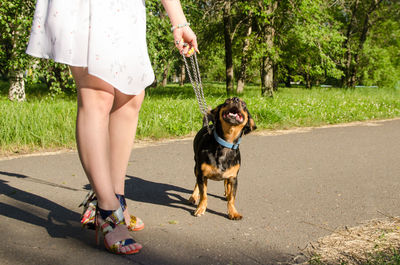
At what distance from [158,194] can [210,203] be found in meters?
0.60

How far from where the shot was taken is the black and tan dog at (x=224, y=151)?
11.2ft

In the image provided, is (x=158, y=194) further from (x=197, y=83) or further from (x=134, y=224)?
(x=197, y=83)

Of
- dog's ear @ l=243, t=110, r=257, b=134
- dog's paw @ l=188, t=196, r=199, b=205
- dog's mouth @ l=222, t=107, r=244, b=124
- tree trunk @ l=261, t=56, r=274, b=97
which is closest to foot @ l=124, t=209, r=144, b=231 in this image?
dog's paw @ l=188, t=196, r=199, b=205

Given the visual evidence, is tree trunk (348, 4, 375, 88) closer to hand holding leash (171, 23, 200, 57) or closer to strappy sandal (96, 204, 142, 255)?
hand holding leash (171, 23, 200, 57)

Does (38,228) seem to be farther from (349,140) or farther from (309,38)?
(309,38)

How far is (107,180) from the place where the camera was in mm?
2521

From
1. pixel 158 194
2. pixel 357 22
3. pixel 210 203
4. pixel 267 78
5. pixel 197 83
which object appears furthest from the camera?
pixel 357 22

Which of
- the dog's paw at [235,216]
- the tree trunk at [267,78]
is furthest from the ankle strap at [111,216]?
the tree trunk at [267,78]

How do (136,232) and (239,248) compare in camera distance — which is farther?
(136,232)

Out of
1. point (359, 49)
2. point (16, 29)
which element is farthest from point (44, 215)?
point (359, 49)

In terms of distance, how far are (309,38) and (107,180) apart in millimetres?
13539

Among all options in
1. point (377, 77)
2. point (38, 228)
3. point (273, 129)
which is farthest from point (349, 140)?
point (377, 77)

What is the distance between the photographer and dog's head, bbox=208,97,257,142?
3.40m

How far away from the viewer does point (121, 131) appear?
2.78 meters
